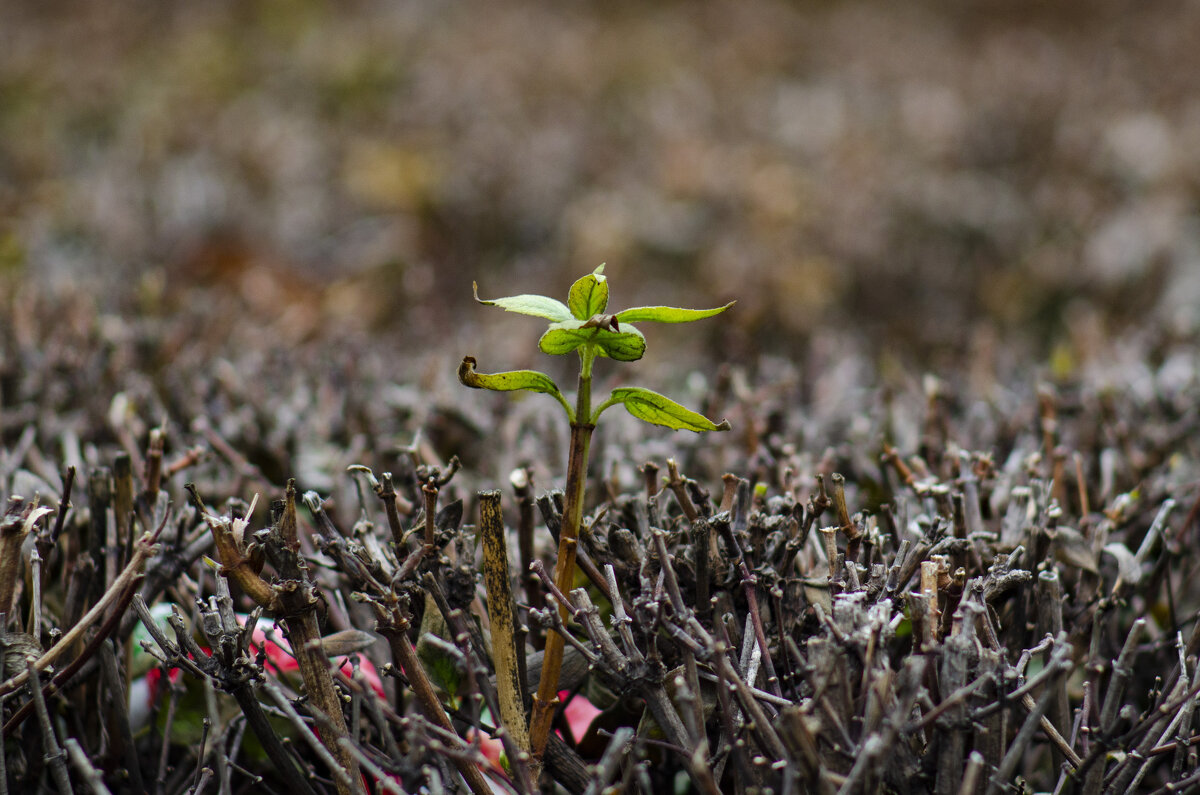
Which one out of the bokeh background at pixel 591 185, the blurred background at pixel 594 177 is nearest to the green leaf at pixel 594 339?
the bokeh background at pixel 591 185

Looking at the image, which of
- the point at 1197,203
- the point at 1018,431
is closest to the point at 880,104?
the point at 1197,203

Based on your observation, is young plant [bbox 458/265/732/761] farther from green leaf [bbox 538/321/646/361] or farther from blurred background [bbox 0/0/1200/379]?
blurred background [bbox 0/0/1200/379]

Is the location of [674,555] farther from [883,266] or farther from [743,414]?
[883,266]

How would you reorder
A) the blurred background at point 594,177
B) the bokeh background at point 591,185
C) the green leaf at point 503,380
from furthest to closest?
the blurred background at point 594,177 < the bokeh background at point 591,185 < the green leaf at point 503,380

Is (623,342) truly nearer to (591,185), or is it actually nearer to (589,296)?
(589,296)

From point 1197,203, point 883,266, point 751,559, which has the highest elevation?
point 751,559

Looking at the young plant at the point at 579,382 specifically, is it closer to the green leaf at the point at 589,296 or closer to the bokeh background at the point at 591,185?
the green leaf at the point at 589,296

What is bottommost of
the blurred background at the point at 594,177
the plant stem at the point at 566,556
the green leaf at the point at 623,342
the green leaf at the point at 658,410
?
the blurred background at the point at 594,177

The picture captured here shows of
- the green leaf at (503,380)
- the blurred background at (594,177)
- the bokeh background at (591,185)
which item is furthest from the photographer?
the blurred background at (594,177)

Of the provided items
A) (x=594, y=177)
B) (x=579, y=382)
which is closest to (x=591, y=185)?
(x=594, y=177)
